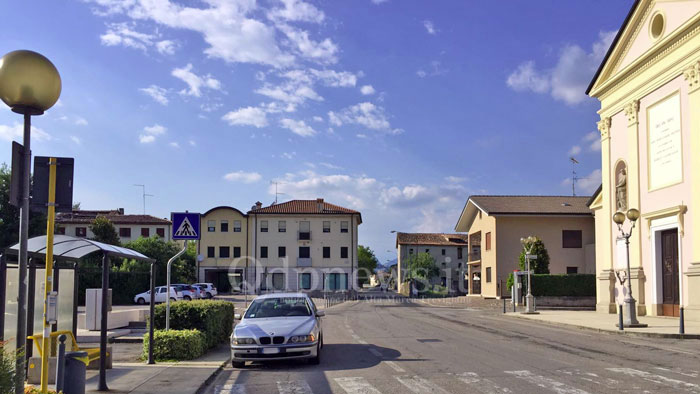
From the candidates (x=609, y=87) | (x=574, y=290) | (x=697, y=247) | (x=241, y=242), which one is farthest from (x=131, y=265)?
(x=697, y=247)

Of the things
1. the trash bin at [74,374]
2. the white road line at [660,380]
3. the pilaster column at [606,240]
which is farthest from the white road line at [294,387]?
the pilaster column at [606,240]

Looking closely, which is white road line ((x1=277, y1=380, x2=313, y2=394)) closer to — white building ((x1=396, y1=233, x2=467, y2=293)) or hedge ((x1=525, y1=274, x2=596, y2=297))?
hedge ((x1=525, y1=274, x2=596, y2=297))

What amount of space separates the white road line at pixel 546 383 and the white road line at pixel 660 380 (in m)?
1.54

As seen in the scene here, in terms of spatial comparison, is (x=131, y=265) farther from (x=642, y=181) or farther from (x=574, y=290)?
(x=642, y=181)

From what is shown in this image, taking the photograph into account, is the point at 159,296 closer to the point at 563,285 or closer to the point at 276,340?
the point at 563,285

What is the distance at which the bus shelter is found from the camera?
9.26 m

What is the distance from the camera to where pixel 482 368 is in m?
11.4

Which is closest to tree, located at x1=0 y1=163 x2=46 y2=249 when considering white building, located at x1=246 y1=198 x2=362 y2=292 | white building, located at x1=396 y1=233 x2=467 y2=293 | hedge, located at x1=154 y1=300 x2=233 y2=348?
white building, located at x1=246 y1=198 x2=362 y2=292

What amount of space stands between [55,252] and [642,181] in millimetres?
26585

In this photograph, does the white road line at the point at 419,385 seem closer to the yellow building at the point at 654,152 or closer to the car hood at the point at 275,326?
the car hood at the point at 275,326

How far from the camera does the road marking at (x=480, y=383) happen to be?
9.04m

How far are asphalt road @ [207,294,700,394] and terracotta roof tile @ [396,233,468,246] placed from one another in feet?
290

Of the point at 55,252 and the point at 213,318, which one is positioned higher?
the point at 55,252

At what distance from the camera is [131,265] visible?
4866 centimetres
